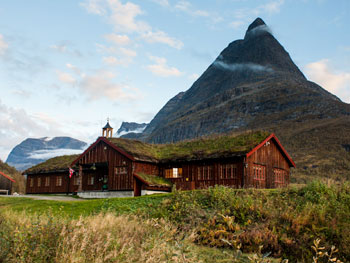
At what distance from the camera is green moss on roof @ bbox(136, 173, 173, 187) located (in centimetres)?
3774

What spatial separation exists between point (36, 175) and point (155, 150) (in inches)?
807

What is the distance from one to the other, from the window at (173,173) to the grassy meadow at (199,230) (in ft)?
34.7

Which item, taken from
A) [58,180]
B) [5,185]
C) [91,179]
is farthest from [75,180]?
[5,185]

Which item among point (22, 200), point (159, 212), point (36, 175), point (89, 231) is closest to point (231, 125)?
point (36, 175)

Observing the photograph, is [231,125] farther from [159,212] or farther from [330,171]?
[159,212]

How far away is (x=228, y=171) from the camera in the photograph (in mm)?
35000

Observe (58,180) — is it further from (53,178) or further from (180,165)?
(180,165)

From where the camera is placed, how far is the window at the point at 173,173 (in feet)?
128

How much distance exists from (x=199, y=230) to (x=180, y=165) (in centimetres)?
2079

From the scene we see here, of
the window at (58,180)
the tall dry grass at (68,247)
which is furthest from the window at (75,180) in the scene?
the tall dry grass at (68,247)

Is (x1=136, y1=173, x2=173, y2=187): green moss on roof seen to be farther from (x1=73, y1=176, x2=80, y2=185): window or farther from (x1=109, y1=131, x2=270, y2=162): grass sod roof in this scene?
(x1=73, y1=176, x2=80, y2=185): window

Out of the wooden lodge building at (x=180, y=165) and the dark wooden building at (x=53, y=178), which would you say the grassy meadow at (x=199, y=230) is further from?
the dark wooden building at (x=53, y=178)

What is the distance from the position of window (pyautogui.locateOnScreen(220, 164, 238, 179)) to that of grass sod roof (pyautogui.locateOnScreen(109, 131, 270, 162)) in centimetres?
111

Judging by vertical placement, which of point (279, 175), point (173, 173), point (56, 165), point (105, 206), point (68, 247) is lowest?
point (105, 206)
